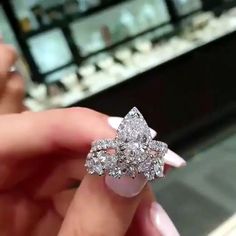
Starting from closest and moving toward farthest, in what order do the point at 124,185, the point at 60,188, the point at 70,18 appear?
the point at 124,185 → the point at 60,188 → the point at 70,18

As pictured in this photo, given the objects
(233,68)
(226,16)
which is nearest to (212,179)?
(233,68)

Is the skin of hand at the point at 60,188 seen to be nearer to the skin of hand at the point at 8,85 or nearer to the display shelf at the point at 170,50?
the skin of hand at the point at 8,85

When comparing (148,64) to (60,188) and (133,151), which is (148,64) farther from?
(133,151)

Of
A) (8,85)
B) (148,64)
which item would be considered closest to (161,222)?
(8,85)

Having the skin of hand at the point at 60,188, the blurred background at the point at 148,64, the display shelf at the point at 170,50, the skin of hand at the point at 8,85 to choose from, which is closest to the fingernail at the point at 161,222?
the skin of hand at the point at 60,188

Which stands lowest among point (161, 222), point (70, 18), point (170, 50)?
point (170, 50)

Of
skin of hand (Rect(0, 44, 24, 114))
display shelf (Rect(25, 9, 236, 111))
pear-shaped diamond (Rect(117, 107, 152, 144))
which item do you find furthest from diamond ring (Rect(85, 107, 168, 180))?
display shelf (Rect(25, 9, 236, 111))

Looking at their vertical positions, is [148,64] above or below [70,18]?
below
